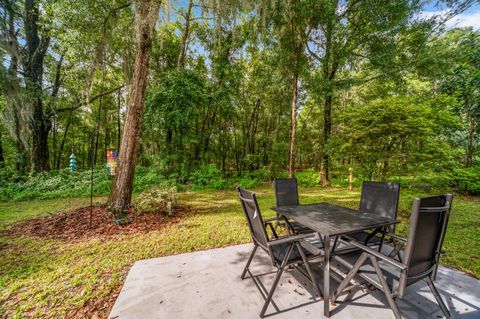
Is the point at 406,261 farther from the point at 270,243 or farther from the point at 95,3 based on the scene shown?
the point at 95,3

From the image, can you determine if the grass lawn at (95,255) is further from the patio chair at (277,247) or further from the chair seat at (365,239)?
the patio chair at (277,247)

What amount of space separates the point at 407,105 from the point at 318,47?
6043 mm

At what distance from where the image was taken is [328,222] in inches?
80.4

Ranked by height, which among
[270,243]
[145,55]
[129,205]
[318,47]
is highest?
[318,47]

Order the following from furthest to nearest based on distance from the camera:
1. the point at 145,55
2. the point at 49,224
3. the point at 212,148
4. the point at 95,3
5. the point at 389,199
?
the point at 212,148
the point at 95,3
the point at 145,55
the point at 49,224
the point at 389,199

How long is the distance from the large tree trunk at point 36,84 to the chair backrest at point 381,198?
1066cm

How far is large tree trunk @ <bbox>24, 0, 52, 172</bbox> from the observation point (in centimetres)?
725

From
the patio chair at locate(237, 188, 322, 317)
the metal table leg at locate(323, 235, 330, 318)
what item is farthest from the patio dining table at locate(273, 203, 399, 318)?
the patio chair at locate(237, 188, 322, 317)

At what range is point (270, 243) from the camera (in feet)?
5.36

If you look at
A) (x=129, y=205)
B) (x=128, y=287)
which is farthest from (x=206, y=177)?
(x=128, y=287)

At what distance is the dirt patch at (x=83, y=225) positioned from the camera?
3.36 metres

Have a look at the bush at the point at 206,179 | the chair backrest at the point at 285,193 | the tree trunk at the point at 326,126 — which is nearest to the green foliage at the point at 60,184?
the bush at the point at 206,179

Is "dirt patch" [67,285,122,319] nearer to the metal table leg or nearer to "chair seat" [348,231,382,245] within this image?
the metal table leg

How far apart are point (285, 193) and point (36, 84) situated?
32.8 feet
